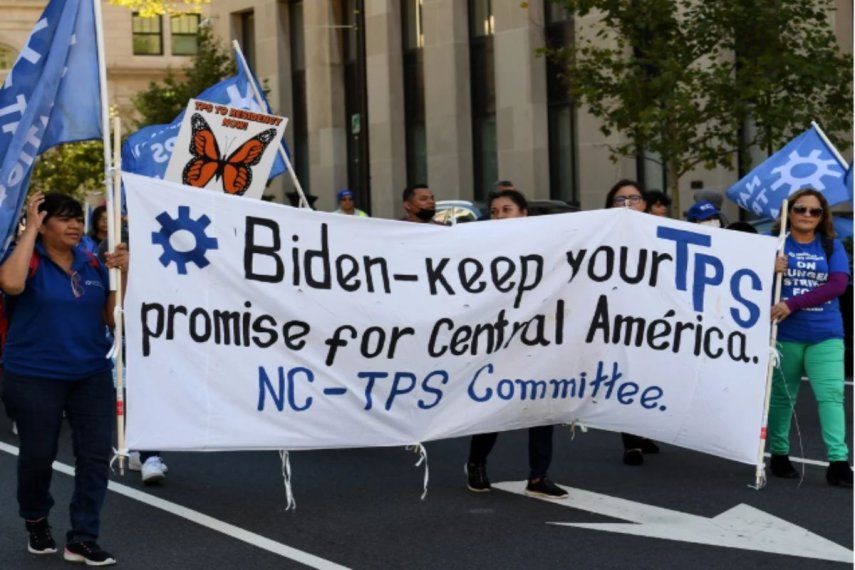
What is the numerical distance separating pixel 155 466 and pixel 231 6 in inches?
1487

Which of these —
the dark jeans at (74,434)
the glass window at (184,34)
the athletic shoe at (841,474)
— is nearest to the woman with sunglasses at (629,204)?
the athletic shoe at (841,474)

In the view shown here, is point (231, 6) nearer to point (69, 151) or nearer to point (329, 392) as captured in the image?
point (69, 151)

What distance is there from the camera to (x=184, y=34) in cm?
6725

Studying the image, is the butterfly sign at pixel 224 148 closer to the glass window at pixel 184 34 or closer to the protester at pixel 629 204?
the protester at pixel 629 204

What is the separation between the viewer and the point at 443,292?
888 centimetres

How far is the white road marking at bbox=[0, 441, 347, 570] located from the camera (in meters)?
7.59

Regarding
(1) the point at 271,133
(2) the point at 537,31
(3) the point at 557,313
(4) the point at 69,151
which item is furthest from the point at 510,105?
(3) the point at 557,313

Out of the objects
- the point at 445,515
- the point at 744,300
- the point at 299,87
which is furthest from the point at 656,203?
the point at 299,87

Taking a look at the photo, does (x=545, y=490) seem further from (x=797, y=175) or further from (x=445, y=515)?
(x=797, y=175)

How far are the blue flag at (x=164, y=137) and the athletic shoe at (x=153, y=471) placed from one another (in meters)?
3.65

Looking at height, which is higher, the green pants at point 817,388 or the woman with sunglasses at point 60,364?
the woman with sunglasses at point 60,364

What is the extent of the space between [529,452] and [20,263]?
11.3 ft

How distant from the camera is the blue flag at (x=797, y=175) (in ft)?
35.5

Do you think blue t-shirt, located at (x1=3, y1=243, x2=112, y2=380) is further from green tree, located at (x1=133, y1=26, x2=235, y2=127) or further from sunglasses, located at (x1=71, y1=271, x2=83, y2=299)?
green tree, located at (x1=133, y1=26, x2=235, y2=127)
